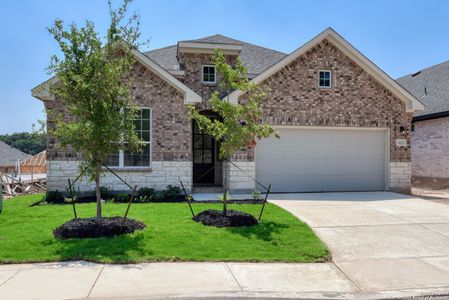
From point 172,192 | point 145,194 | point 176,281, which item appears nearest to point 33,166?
point 145,194

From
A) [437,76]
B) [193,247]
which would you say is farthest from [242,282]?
[437,76]

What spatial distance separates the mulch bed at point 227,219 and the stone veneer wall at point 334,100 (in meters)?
4.89

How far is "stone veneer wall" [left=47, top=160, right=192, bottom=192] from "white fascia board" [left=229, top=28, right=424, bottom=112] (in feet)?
10.6

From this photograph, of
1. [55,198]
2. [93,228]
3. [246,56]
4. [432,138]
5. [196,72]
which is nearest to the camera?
[93,228]

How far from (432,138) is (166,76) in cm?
1285

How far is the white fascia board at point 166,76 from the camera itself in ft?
43.5

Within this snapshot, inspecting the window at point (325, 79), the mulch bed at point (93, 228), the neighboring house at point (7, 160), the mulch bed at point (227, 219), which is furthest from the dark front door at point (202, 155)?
the neighboring house at point (7, 160)

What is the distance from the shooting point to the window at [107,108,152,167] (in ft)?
44.4

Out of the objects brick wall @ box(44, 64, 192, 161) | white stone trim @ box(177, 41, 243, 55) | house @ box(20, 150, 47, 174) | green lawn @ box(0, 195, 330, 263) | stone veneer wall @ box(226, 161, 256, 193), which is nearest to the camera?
green lawn @ box(0, 195, 330, 263)

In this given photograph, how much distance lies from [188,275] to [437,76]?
20.6 metres

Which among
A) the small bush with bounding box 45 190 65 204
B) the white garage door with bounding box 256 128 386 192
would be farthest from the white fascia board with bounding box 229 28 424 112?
the small bush with bounding box 45 190 65 204

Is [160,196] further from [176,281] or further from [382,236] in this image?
[176,281]

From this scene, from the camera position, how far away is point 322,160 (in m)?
15.0

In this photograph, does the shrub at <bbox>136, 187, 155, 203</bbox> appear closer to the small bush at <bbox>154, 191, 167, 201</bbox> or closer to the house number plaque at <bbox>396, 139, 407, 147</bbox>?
the small bush at <bbox>154, 191, 167, 201</bbox>
